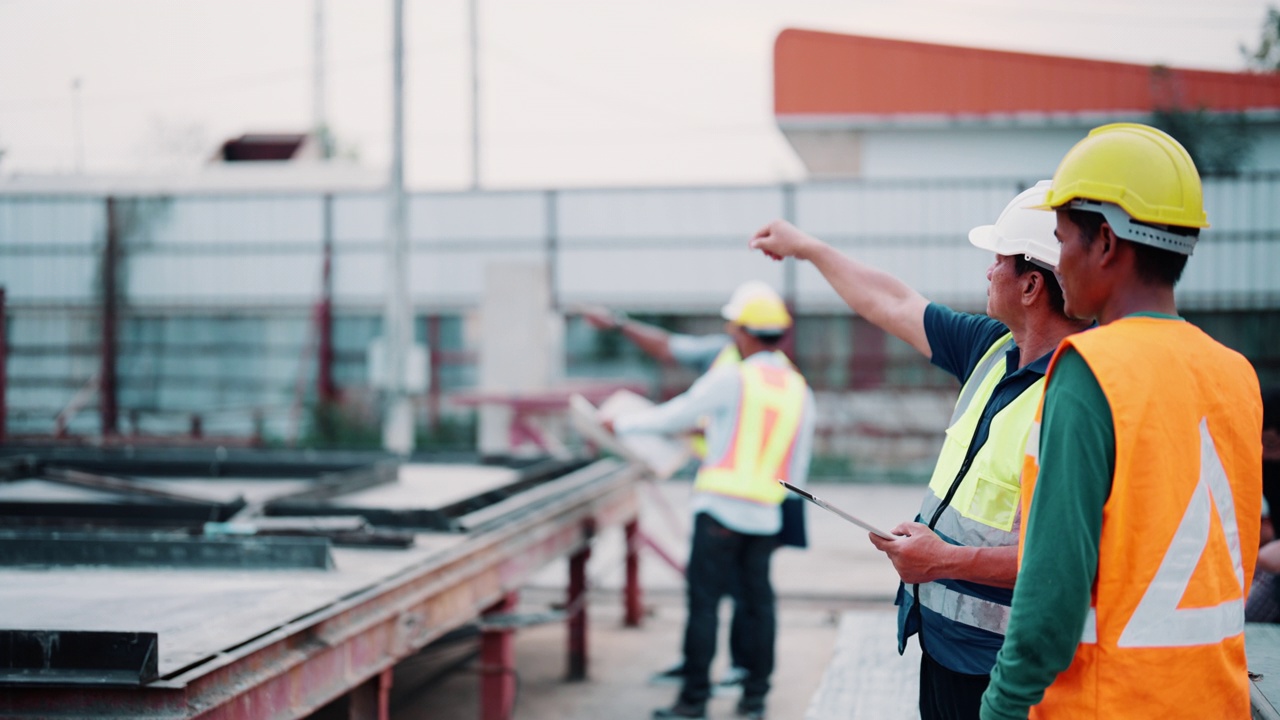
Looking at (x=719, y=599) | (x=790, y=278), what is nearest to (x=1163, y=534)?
(x=719, y=599)

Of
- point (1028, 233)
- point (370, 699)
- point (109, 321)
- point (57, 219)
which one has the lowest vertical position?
point (370, 699)

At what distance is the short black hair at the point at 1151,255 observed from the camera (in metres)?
1.74

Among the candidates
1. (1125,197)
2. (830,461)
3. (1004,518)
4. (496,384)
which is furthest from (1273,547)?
(830,461)

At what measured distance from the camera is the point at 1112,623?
65.2 inches

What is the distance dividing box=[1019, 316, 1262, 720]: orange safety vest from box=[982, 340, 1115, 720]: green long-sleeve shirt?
25 mm

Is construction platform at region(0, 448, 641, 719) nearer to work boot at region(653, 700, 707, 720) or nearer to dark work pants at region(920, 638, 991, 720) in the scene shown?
work boot at region(653, 700, 707, 720)

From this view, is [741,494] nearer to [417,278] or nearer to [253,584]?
[253,584]

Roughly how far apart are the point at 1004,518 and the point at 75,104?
4255mm

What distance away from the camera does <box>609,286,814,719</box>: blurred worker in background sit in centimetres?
534

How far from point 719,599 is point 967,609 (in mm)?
3262

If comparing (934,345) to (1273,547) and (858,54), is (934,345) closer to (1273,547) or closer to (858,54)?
(1273,547)

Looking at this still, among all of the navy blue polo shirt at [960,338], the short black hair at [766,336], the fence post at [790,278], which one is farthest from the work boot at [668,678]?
the fence post at [790,278]

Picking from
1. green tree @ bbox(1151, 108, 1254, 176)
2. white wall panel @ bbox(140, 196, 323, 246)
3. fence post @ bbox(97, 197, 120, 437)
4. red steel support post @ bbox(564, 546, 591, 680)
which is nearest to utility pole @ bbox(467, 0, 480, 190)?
white wall panel @ bbox(140, 196, 323, 246)

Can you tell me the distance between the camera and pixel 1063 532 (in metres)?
1.62
